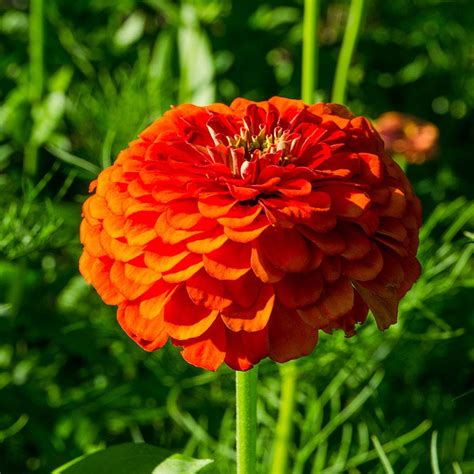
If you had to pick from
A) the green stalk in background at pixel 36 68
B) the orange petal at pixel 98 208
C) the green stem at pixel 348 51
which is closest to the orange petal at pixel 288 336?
the orange petal at pixel 98 208

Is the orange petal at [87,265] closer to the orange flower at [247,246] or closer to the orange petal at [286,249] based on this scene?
the orange flower at [247,246]

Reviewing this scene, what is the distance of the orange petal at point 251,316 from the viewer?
40cm

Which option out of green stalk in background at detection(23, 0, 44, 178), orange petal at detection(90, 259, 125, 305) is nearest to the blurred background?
green stalk in background at detection(23, 0, 44, 178)

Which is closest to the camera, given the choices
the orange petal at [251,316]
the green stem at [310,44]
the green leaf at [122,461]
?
the orange petal at [251,316]

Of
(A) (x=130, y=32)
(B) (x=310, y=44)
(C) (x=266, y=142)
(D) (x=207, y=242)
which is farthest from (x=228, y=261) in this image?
(A) (x=130, y=32)

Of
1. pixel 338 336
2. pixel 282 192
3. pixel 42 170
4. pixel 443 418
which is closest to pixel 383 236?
pixel 282 192

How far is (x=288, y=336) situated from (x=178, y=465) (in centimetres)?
13

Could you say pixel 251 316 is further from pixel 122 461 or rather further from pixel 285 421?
pixel 285 421

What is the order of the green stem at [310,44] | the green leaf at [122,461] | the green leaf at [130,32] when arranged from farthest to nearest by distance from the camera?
the green leaf at [130,32] → the green stem at [310,44] → the green leaf at [122,461]

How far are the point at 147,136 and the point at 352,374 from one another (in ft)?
1.13

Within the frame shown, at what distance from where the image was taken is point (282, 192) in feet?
1.44

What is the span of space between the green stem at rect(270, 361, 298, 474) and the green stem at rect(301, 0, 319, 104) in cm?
21

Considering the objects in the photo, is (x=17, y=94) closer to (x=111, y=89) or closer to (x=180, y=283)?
(x=111, y=89)

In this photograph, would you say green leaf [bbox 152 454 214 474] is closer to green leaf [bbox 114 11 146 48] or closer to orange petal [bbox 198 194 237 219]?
orange petal [bbox 198 194 237 219]
